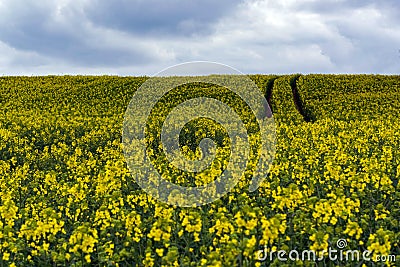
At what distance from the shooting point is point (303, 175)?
10531 millimetres

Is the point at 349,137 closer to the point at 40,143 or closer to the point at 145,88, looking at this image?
the point at 40,143

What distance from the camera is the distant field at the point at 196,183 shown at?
267 inches

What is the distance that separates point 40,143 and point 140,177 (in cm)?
1152

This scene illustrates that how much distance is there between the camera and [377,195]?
9672mm

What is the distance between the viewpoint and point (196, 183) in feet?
31.5

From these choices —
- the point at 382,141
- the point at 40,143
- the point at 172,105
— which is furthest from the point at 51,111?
the point at 382,141

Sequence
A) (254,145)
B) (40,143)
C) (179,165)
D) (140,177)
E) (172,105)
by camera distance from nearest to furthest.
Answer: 1. (140,177)
2. (179,165)
3. (254,145)
4. (40,143)
5. (172,105)

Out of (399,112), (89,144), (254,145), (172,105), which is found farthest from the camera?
(172,105)

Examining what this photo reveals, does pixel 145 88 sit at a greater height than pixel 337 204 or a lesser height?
greater

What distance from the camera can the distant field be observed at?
678 cm

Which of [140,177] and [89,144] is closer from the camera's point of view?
[140,177]

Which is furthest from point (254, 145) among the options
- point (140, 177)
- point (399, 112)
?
point (399, 112)

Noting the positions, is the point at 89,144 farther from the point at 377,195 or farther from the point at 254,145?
the point at 377,195

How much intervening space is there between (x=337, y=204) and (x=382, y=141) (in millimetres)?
11815
